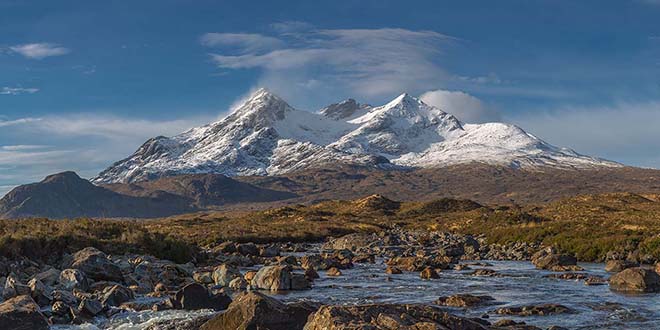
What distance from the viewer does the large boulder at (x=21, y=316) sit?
57.9ft

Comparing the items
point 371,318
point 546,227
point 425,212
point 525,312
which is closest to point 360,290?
point 525,312

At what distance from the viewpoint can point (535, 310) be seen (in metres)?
24.3

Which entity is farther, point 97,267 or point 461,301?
point 97,267

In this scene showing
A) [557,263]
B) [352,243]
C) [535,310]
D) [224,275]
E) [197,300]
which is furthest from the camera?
[352,243]

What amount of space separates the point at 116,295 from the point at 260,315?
35.8ft

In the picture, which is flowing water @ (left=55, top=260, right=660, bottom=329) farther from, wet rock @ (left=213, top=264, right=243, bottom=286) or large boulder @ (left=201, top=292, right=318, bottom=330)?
large boulder @ (left=201, top=292, right=318, bottom=330)

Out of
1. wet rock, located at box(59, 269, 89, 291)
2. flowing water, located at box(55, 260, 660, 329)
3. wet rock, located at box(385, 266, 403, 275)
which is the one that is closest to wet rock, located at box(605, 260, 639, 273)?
flowing water, located at box(55, 260, 660, 329)

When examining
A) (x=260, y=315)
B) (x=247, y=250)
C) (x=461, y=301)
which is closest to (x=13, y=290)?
(x=260, y=315)

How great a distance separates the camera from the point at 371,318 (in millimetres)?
14203

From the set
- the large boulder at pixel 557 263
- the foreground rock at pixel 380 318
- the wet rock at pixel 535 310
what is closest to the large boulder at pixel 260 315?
the foreground rock at pixel 380 318

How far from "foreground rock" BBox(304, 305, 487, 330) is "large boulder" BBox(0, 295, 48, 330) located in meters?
8.85

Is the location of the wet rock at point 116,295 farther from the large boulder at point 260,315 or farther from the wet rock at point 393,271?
the wet rock at point 393,271

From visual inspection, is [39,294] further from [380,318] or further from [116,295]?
[380,318]

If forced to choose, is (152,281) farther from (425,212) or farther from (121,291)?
(425,212)
